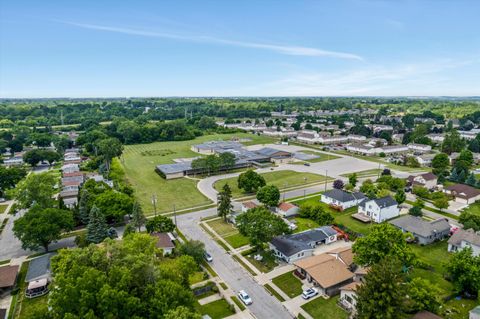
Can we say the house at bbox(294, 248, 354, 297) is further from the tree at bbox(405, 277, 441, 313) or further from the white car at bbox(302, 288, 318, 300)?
the tree at bbox(405, 277, 441, 313)

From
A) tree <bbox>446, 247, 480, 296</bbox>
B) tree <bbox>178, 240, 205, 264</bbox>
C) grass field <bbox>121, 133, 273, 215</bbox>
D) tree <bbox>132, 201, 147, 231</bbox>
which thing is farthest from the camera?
grass field <bbox>121, 133, 273, 215</bbox>

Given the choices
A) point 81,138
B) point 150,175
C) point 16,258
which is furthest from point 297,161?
point 81,138

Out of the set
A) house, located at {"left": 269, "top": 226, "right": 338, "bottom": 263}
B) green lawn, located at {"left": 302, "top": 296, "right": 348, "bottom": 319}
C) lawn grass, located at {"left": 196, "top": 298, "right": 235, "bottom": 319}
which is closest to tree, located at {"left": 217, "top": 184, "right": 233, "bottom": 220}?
house, located at {"left": 269, "top": 226, "right": 338, "bottom": 263}

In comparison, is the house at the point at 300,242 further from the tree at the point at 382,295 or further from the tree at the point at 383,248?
the tree at the point at 382,295

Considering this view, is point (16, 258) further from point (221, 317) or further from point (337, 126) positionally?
point (337, 126)

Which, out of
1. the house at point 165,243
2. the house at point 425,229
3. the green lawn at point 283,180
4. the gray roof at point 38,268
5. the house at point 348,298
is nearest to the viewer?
the house at point 348,298

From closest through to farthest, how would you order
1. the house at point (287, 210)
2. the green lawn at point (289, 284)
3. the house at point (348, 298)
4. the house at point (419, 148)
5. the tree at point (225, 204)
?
the house at point (348, 298) < the green lawn at point (289, 284) < the tree at point (225, 204) < the house at point (287, 210) < the house at point (419, 148)

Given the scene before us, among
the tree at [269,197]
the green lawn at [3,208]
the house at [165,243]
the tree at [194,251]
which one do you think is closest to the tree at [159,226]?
the house at [165,243]

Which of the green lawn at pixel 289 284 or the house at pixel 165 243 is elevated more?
the house at pixel 165 243
